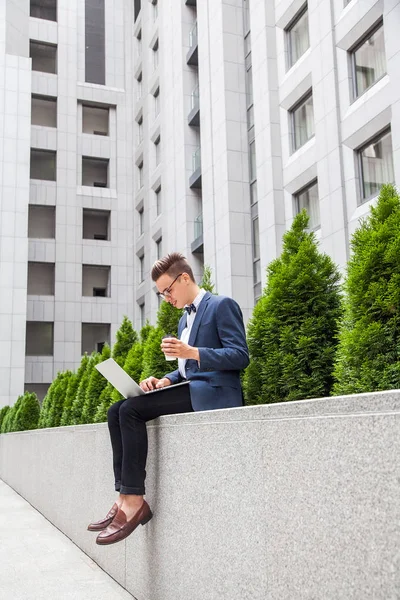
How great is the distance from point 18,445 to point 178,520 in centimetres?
1074

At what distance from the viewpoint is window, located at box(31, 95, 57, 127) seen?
3762 cm

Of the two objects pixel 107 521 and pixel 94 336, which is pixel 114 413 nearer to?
pixel 107 521

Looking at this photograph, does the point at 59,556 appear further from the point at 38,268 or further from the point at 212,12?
the point at 38,268

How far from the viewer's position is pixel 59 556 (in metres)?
5.99

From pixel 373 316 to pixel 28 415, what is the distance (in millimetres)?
16854

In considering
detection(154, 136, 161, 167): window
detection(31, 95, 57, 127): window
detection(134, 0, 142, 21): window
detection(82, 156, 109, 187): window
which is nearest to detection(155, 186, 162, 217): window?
detection(154, 136, 161, 167): window

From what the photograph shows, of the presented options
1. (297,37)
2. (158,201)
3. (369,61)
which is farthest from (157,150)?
(369,61)

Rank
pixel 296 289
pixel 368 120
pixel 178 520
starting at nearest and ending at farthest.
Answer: pixel 178 520 < pixel 296 289 < pixel 368 120

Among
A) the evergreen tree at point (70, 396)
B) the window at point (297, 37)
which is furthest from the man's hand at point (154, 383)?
the window at point (297, 37)

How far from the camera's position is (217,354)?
3.89 m

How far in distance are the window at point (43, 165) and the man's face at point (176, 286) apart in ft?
113

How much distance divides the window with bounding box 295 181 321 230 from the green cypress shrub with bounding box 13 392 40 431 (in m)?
10.2

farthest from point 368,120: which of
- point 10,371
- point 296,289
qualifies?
point 10,371

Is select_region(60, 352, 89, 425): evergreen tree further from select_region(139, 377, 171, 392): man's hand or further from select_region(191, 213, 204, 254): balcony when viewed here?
select_region(191, 213, 204, 254): balcony
